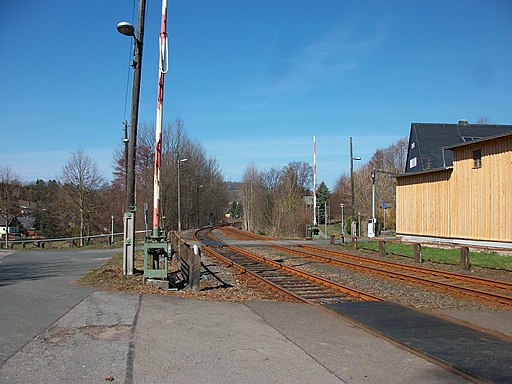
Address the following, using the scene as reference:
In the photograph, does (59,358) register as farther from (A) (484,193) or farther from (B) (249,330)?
(A) (484,193)

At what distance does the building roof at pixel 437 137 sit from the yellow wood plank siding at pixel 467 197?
1352 cm

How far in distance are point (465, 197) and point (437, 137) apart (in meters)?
22.4

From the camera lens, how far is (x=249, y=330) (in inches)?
287

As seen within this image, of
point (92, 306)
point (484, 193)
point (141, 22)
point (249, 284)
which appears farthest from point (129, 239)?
point (484, 193)

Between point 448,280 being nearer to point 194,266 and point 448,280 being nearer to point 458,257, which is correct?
point 194,266

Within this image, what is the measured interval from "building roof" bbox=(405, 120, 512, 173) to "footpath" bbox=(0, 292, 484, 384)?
35.8m

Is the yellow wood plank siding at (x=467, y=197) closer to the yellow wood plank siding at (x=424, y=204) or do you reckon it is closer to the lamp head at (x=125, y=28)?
the yellow wood plank siding at (x=424, y=204)

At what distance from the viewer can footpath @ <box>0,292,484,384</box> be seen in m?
5.07

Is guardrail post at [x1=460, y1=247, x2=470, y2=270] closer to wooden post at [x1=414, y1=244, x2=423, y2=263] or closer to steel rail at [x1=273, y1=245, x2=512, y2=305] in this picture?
wooden post at [x1=414, y1=244, x2=423, y2=263]

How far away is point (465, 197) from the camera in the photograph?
926 inches

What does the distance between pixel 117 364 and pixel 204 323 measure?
8.00ft

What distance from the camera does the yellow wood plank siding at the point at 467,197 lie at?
2100 centimetres

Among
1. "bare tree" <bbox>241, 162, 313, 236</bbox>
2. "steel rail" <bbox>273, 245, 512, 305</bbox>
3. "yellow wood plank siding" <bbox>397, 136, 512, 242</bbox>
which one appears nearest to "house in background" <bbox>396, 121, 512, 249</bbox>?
"yellow wood plank siding" <bbox>397, 136, 512, 242</bbox>

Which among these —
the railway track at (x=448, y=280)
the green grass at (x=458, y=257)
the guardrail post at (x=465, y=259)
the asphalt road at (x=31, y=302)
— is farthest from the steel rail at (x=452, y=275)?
the asphalt road at (x=31, y=302)
